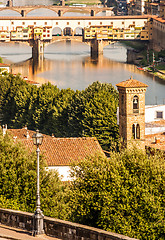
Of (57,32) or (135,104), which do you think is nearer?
(135,104)

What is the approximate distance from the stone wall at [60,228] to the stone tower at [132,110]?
12.5m

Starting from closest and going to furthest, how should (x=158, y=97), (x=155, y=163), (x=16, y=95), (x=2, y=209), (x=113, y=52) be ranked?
(x=2, y=209) < (x=155, y=163) < (x=16, y=95) < (x=158, y=97) < (x=113, y=52)

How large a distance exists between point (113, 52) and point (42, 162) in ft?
202

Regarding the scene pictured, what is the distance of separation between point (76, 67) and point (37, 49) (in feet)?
43.3

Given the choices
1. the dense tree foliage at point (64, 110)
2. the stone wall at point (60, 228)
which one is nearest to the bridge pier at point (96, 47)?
the dense tree foliage at point (64, 110)

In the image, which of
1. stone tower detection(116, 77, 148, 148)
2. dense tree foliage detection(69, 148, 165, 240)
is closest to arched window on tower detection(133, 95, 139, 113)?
stone tower detection(116, 77, 148, 148)

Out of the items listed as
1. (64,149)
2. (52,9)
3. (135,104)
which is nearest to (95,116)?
(135,104)

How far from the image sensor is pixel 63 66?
2457 inches

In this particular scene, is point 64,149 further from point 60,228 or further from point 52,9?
point 52,9

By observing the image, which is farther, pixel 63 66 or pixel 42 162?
pixel 63 66

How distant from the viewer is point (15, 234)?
36.9 feet

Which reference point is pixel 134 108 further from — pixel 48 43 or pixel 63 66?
pixel 48 43

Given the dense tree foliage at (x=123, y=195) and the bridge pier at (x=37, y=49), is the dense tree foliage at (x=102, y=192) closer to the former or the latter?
the dense tree foliage at (x=123, y=195)

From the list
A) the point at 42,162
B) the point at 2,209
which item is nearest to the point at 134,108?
the point at 42,162
